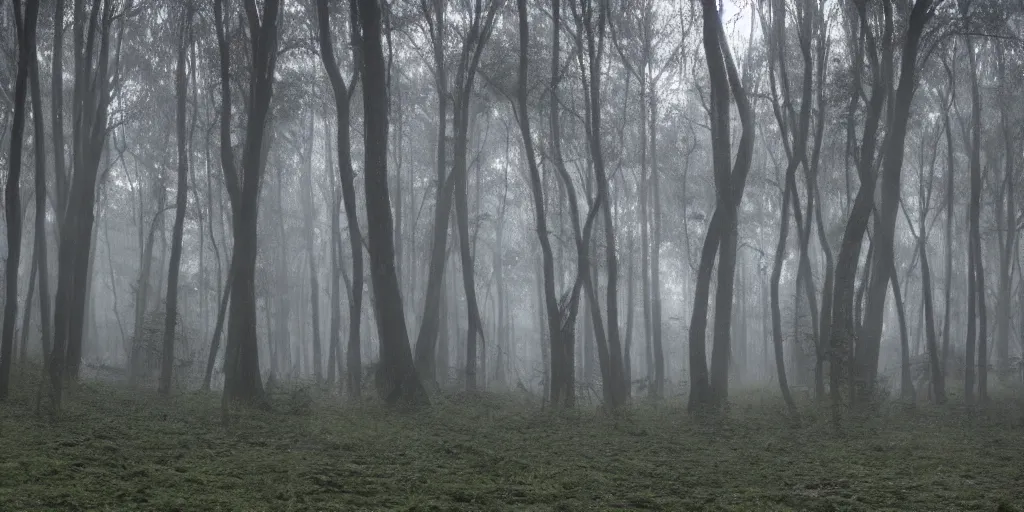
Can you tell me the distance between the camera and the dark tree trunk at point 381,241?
12836mm

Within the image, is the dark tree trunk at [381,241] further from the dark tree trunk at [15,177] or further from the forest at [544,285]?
the dark tree trunk at [15,177]

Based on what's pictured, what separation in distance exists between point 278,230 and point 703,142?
1736cm

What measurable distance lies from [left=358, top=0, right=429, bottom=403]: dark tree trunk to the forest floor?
0.60 m

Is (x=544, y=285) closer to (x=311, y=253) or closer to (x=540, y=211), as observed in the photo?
(x=540, y=211)

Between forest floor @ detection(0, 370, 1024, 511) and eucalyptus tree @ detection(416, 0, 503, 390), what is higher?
eucalyptus tree @ detection(416, 0, 503, 390)

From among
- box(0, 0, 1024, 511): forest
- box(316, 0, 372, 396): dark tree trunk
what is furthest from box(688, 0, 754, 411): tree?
box(316, 0, 372, 396): dark tree trunk

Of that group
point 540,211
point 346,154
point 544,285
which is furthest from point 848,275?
point 346,154

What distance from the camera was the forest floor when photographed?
20.0 ft

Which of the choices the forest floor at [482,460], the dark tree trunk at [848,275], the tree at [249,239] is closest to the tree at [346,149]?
the tree at [249,239]

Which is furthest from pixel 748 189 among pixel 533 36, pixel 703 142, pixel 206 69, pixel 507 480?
pixel 507 480

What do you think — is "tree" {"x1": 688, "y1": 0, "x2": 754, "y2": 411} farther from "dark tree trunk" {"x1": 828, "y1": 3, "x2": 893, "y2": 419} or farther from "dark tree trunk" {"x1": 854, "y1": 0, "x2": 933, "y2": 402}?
"dark tree trunk" {"x1": 854, "y1": 0, "x2": 933, "y2": 402}

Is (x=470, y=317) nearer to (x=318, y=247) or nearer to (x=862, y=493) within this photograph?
A: (x=862, y=493)

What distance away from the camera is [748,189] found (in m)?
30.8

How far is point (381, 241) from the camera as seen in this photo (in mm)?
13195
